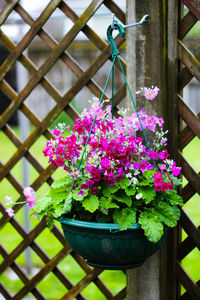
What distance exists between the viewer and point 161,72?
1542mm

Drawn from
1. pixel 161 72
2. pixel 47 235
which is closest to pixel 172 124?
pixel 161 72

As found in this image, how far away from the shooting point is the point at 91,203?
4.17 ft

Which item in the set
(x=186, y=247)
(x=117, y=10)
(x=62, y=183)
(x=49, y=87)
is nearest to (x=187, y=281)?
(x=186, y=247)

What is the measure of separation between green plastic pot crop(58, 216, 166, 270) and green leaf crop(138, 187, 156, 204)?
0.09 meters

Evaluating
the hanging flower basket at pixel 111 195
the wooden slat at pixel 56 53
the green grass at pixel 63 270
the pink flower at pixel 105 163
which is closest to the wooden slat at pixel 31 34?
the wooden slat at pixel 56 53

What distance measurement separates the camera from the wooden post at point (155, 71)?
151 cm

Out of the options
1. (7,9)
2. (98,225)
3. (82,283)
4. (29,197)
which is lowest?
(82,283)

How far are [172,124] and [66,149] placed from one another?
18.9 inches

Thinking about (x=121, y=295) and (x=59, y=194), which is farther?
(x=121, y=295)

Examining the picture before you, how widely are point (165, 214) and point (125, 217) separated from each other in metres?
0.14

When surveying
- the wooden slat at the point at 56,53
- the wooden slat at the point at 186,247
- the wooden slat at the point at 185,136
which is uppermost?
the wooden slat at the point at 56,53

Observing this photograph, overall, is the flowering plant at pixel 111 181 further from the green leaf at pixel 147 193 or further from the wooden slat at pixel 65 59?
the wooden slat at pixel 65 59

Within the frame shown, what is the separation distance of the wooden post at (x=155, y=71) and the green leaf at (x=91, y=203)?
1.47ft

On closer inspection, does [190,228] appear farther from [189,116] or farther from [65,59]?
[65,59]
